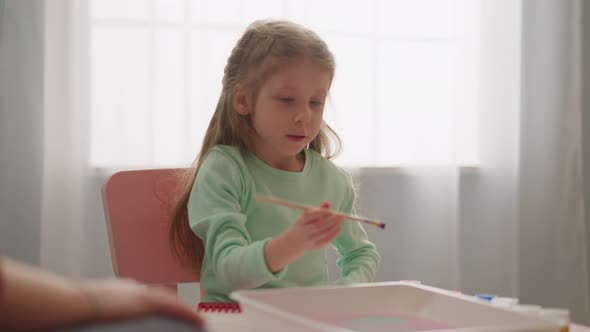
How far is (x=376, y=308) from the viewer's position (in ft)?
2.79

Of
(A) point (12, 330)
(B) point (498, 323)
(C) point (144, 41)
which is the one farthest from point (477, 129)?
(A) point (12, 330)

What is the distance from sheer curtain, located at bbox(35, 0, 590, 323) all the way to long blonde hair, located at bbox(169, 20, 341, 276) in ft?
2.96

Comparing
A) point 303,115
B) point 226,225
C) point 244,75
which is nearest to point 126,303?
point 226,225

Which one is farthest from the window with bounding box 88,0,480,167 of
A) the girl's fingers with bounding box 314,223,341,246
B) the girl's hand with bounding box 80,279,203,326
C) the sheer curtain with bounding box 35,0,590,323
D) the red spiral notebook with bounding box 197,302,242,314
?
the girl's hand with bounding box 80,279,203,326

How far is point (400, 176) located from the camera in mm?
2568

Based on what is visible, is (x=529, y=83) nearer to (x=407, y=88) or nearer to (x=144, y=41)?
(x=407, y=88)

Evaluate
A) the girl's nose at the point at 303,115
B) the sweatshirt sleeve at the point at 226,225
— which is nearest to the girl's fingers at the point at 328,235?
the sweatshirt sleeve at the point at 226,225

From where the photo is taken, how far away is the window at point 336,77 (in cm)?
219

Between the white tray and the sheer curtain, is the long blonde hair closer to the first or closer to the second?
the white tray

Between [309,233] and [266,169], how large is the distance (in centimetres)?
40

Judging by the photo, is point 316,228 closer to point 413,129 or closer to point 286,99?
point 286,99

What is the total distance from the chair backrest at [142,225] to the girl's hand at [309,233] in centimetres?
39

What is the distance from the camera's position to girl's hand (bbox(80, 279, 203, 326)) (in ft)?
1.53

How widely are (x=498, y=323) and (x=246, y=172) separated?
61cm
